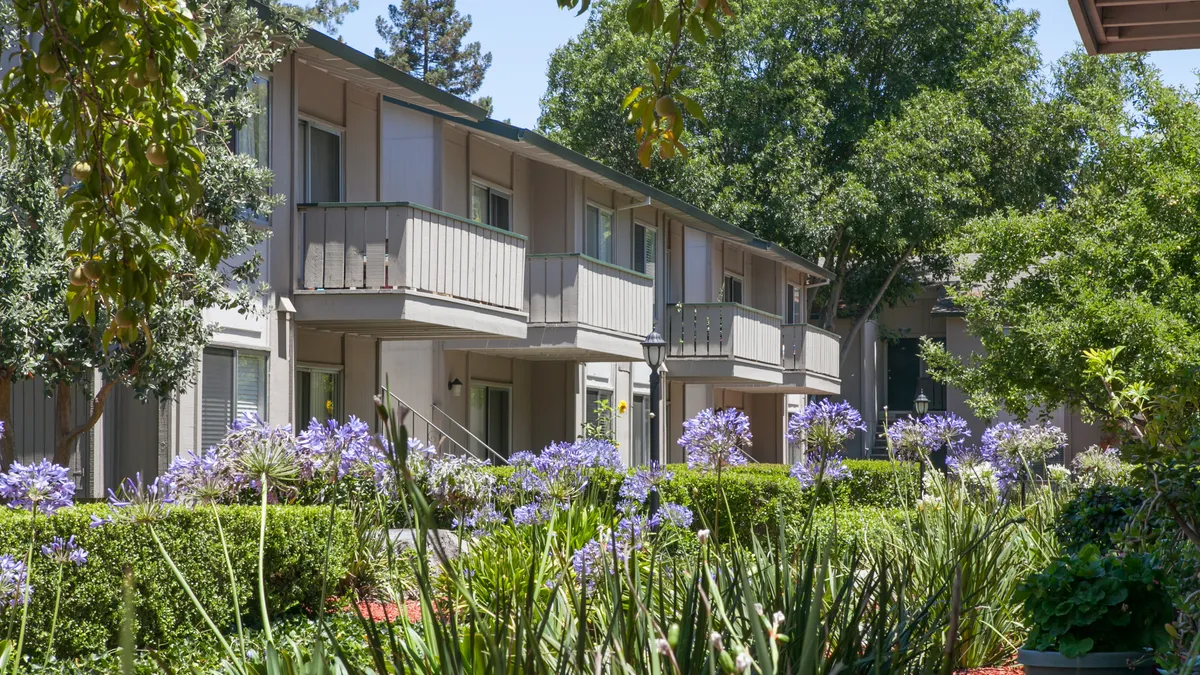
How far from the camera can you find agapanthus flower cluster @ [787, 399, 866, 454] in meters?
6.43

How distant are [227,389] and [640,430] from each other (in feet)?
45.1

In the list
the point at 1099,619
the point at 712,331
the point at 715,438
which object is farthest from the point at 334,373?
the point at 1099,619

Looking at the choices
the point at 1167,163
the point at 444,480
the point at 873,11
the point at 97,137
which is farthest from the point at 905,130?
the point at 97,137

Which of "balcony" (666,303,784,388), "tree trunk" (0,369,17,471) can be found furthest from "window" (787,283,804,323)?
"tree trunk" (0,369,17,471)

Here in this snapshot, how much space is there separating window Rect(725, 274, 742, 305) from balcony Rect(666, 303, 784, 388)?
368cm

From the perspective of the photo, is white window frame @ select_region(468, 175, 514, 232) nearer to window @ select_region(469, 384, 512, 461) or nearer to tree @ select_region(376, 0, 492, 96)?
window @ select_region(469, 384, 512, 461)

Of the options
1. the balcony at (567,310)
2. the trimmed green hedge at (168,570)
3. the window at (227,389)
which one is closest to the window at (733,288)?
the balcony at (567,310)

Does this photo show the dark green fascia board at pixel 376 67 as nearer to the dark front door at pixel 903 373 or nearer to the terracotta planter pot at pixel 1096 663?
the terracotta planter pot at pixel 1096 663

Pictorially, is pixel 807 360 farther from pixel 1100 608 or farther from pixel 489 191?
pixel 1100 608

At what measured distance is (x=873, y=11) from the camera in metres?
39.9

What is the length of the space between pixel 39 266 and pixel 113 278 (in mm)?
6698

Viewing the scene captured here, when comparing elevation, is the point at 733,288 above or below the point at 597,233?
below

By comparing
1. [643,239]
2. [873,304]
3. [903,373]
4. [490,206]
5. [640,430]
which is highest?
[643,239]

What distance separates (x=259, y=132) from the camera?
623 inches
